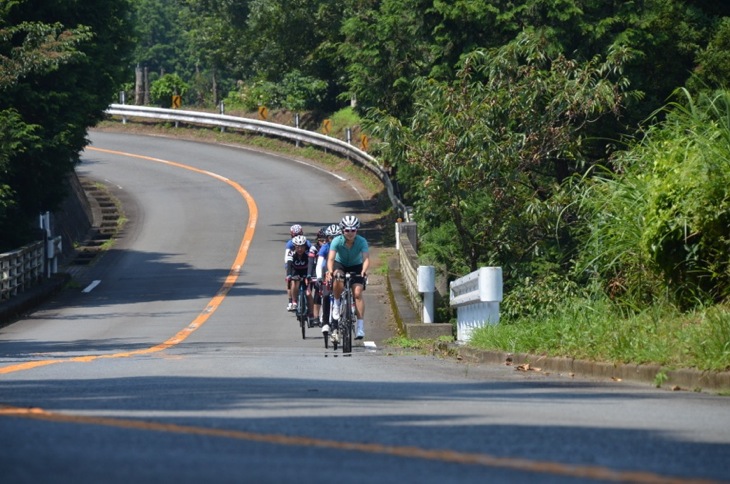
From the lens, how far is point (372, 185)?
47.6 meters

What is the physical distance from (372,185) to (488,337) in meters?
32.1

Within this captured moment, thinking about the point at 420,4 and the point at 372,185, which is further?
the point at 372,185

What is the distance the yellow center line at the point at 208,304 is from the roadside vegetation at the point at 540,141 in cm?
451

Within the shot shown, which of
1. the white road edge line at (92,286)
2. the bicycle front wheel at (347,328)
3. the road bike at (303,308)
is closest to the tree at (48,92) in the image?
the white road edge line at (92,286)

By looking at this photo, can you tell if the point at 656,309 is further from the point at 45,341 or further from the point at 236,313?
the point at 236,313

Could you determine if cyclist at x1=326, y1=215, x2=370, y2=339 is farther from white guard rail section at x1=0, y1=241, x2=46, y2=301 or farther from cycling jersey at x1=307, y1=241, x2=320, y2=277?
white guard rail section at x1=0, y1=241, x2=46, y2=301

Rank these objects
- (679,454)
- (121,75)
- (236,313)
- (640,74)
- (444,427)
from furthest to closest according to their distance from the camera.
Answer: (121,75) < (640,74) < (236,313) < (444,427) < (679,454)

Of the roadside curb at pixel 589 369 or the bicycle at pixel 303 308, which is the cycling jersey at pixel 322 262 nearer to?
the bicycle at pixel 303 308

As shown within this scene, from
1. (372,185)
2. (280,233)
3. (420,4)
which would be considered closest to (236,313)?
(420,4)

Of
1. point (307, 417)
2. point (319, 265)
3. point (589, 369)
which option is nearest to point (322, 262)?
point (319, 265)

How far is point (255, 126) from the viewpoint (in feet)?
192

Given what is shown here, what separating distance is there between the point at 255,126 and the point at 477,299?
42.6 meters

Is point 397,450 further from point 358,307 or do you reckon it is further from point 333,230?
point 333,230

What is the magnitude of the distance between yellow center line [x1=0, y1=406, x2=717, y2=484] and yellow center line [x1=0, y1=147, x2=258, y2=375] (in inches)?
208
